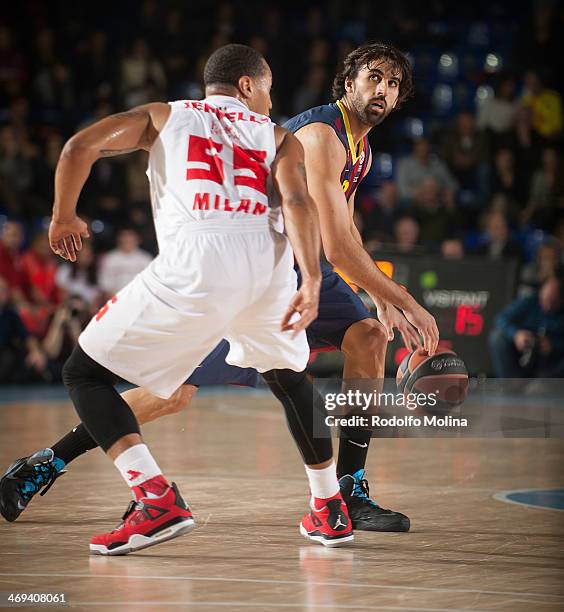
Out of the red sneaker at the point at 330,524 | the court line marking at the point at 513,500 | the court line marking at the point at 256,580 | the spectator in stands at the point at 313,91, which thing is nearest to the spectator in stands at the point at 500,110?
the spectator in stands at the point at 313,91

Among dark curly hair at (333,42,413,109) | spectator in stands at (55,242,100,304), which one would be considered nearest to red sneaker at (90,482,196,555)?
dark curly hair at (333,42,413,109)

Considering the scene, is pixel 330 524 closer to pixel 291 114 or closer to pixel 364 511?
pixel 364 511

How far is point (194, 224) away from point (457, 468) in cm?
313

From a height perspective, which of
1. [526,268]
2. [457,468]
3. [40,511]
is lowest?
[526,268]

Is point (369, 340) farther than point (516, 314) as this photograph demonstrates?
No

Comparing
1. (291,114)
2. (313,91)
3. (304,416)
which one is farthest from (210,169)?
(291,114)

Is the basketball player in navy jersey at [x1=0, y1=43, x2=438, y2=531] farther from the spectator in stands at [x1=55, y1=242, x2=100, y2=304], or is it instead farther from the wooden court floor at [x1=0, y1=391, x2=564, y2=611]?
the spectator in stands at [x1=55, y1=242, x2=100, y2=304]

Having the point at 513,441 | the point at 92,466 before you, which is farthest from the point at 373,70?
the point at 513,441

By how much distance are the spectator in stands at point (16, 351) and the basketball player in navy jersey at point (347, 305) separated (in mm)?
7417

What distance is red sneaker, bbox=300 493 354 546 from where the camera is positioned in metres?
4.43

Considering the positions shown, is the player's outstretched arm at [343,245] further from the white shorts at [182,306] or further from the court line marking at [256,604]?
the court line marking at [256,604]

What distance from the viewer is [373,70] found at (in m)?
5.13

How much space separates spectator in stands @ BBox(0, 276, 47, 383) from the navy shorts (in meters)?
7.54

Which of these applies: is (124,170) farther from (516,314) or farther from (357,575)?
(357,575)
